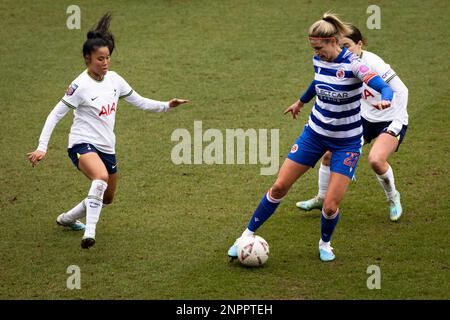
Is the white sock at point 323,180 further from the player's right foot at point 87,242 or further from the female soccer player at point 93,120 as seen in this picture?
the player's right foot at point 87,242

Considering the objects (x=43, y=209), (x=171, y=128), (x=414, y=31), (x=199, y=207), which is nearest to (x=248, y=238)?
(x=199, y=207)

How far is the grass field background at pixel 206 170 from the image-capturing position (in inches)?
307

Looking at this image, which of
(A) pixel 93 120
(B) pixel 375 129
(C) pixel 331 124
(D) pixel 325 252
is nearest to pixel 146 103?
(A) pixel 93 120

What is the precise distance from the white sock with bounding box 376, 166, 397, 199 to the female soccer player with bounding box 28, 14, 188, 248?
115 inches

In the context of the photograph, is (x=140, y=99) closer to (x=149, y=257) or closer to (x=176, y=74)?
(x=149, y=257)

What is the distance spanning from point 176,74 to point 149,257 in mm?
6077

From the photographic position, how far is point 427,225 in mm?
8969

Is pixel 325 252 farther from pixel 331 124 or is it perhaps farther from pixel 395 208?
pixel 395 208

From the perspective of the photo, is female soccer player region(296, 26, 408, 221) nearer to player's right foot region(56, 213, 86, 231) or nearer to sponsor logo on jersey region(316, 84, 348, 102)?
sponsor logo on jersey region(316, 84, 348, 102)

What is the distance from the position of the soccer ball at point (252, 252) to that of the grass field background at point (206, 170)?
0.11m

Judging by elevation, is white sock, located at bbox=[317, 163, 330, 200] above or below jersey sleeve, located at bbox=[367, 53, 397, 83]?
below

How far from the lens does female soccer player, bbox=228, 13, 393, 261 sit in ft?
25.2

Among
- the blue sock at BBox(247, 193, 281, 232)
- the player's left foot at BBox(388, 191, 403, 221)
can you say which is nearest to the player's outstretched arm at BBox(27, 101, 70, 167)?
the blue sock at BBox(247, 193, 281, 232)

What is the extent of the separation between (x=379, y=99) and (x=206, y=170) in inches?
101
